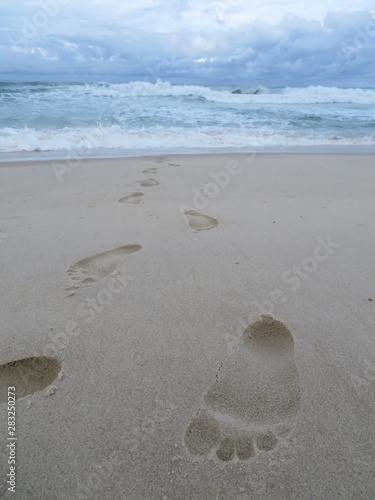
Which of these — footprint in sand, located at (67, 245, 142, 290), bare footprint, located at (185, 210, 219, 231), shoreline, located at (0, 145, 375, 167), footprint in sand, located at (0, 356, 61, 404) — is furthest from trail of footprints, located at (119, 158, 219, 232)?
shoreline, located at (0, 145, 375, 167)

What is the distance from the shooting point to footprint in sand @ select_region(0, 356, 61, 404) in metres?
1.27

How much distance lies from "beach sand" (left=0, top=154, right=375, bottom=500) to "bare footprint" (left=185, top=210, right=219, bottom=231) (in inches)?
1.1

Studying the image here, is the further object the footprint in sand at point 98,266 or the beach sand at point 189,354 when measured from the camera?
the footprint in sand at point 98,266

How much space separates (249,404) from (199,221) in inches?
78.2

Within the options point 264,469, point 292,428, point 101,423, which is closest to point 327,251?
point 292,428

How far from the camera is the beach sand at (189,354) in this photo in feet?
3.32

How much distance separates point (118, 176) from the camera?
4.78m

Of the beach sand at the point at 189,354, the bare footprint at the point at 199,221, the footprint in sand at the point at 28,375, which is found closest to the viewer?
the beach sand at the point at 189,354

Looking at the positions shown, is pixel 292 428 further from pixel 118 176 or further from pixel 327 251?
pixel 118 176

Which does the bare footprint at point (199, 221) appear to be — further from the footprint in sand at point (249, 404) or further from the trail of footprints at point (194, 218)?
the footprint in sand at point (249, 404)

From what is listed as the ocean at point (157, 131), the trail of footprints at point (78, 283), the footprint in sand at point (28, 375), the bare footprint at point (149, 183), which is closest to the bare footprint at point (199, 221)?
the trail of footprints at point (78, 283)

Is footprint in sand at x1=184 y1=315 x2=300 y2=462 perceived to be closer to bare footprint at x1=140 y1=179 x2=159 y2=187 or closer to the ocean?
bare footprint at x1=140 y1=179 x2=159 y2=187

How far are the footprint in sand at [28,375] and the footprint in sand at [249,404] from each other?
2.06 ft

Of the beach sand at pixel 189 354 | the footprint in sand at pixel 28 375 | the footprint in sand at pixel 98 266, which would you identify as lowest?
the footprint in sand at pixel 98 266
